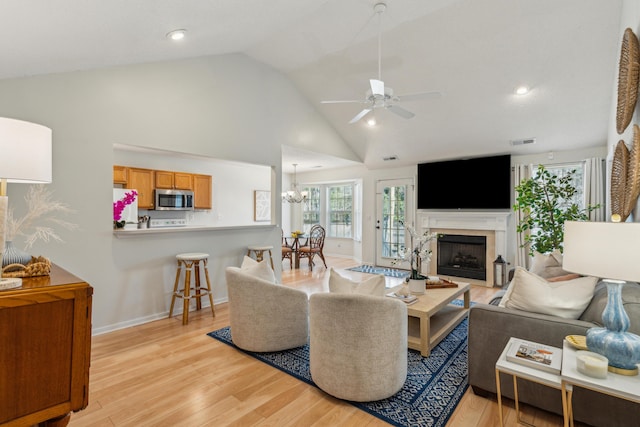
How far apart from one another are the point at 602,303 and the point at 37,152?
10.2 feet

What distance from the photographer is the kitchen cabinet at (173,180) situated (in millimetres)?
6020

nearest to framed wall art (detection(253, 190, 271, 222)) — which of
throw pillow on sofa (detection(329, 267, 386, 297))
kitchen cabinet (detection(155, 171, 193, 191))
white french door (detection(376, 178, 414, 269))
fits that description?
kitchen cabinet (detection(155, 171, 193, 191))

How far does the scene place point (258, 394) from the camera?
2.21 m

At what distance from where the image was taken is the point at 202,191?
22.1 ft

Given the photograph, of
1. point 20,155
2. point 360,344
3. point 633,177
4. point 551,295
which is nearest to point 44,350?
point 20,155

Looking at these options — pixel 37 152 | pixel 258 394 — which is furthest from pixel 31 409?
pixel 258 394

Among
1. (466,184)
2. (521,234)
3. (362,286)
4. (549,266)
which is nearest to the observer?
(362,286)

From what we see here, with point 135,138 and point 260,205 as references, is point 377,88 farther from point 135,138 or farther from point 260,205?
point 260,205

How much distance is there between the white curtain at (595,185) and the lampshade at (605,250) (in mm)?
4271

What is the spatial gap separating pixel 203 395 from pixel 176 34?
285 centimetres

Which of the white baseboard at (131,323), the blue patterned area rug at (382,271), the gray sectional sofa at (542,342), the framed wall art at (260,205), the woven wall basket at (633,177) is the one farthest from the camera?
the framed wall art at (260,205)

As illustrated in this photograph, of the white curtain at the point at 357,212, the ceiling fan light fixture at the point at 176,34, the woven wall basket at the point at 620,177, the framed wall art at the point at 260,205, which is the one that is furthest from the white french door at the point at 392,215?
the ceiling fan light fixture at the point at 176,34

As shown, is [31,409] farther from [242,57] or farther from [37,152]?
[242,57]

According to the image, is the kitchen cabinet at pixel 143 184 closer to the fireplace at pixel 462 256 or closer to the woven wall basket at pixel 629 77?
the fireplace at pixel 462 256
